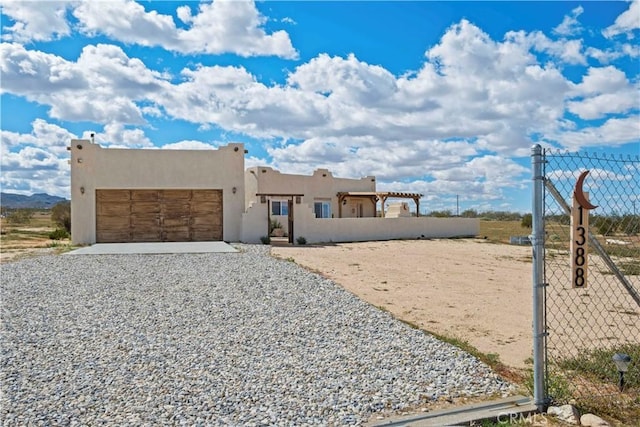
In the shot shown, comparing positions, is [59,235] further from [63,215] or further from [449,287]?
[449,287]

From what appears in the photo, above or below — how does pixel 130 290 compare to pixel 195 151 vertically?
below

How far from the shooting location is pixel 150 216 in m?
23.2

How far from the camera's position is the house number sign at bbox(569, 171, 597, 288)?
14.1 feet

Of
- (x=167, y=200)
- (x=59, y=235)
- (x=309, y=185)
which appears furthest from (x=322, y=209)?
(x=59, y=235)

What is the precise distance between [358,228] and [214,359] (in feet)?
71.3

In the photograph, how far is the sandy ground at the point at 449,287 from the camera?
759 cm

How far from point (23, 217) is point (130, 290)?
4089 centimetres

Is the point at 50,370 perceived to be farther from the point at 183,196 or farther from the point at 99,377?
the point at 183,196

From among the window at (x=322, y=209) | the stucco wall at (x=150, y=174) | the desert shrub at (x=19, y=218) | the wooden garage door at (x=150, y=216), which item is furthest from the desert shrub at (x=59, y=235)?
the desert shrub at (x=19, y=218)

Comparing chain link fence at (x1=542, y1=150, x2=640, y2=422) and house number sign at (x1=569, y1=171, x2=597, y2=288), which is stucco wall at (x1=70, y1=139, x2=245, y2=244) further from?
house number sign at (x1=569, y1=171, x2=597, y2=288)

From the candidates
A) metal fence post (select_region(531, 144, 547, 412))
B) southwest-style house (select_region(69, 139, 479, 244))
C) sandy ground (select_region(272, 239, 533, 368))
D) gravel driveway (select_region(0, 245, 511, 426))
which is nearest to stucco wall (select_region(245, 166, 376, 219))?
southwest-style house (select_region(69, 139, 479, 244))

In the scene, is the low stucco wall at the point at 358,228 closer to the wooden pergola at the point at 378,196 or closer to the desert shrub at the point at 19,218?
the wooden pergola at the point at 378,196

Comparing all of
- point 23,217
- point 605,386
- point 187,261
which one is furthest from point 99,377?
point 23,217

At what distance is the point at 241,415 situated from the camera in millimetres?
4266
